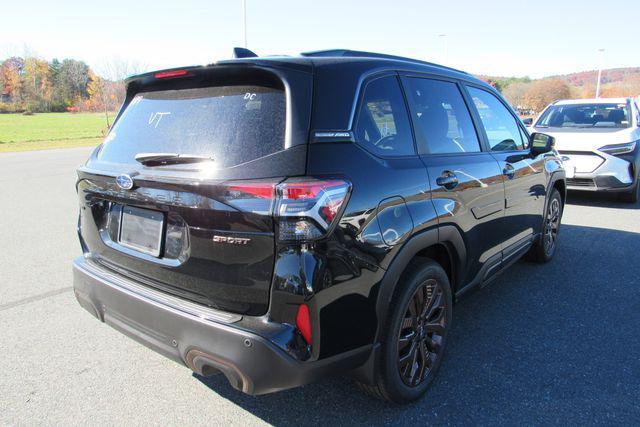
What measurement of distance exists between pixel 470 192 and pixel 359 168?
1156mm

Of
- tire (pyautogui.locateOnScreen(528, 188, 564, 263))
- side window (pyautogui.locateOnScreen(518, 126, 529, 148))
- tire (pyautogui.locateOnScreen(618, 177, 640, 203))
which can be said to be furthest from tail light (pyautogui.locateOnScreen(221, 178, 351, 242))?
tire (pyautogui.locateOnScreen(618, 177, 640, 203))

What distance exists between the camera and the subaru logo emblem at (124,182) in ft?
7.55

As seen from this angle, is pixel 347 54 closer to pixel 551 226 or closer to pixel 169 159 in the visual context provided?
pixel 169 159

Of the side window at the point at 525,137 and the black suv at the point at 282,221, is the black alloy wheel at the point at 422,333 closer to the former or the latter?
the black suv at the point at 282,221

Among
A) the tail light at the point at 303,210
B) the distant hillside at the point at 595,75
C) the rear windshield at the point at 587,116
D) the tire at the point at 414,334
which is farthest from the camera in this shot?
the distant hillside at the point at 595,75

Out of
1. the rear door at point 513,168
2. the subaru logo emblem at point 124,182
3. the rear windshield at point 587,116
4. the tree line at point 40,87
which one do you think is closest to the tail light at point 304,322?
the subaru logo emblem at point 124,182

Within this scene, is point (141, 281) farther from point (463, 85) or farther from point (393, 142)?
point (463, 85)

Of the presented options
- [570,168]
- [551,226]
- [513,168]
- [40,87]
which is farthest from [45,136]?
[40,87]

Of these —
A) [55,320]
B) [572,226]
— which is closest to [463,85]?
[55,320]

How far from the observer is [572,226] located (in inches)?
261

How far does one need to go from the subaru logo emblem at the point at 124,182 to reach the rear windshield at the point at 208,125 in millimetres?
118

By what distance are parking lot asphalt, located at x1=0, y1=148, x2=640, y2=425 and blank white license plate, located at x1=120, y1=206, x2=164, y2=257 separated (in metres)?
0.93

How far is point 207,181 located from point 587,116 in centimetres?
902

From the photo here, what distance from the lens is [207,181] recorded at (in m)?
→ 2.02
